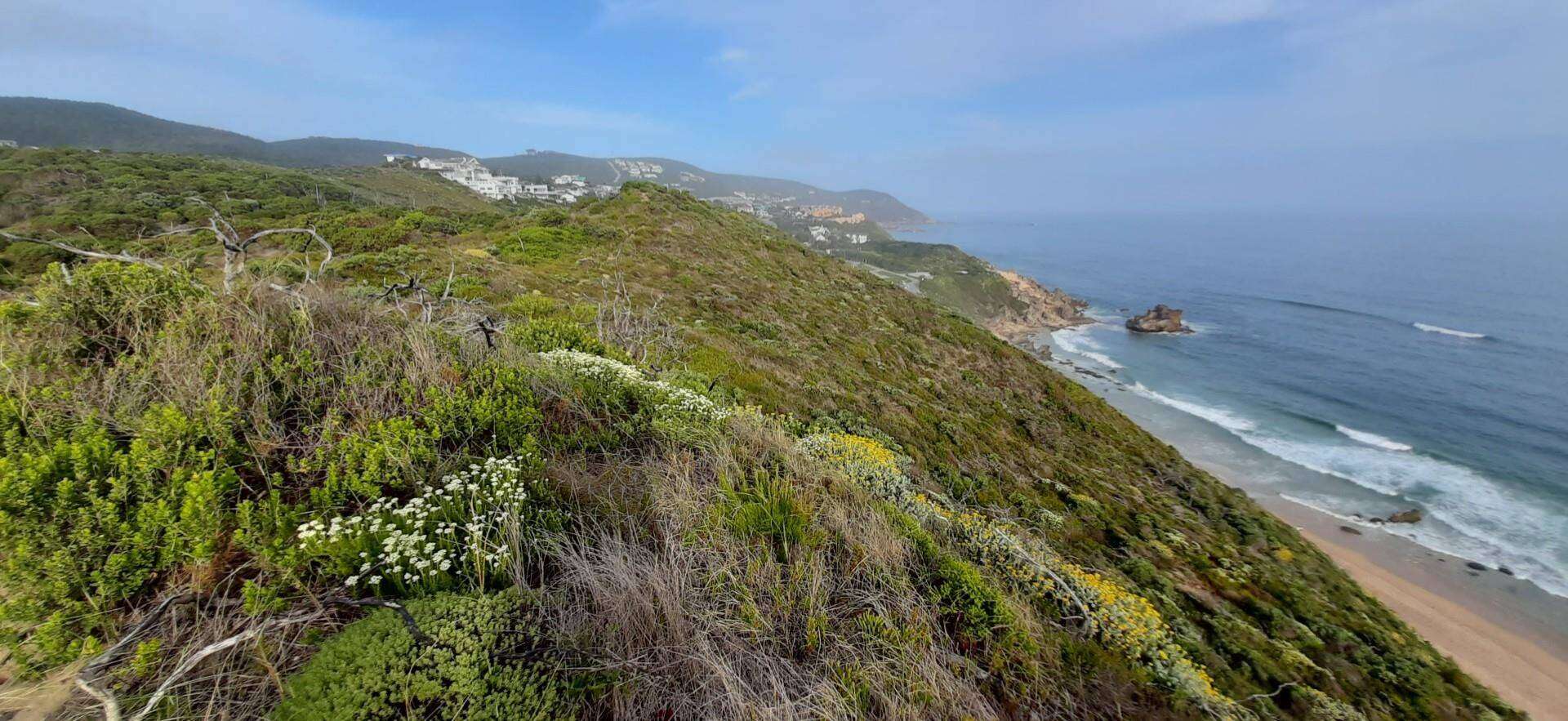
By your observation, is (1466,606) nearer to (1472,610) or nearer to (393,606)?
(1472,610)

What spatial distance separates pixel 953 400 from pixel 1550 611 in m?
23.2

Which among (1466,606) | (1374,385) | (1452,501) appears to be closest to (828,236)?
(1374,385)

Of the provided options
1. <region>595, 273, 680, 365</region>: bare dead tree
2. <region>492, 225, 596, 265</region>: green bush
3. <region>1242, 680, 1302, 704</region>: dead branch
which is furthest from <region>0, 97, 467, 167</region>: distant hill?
<region>1242, 680, 1302, 704</region>: dead branch

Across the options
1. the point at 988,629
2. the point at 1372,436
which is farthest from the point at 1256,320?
the point at 988,629

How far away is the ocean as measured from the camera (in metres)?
25.0

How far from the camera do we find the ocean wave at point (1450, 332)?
51312 mm

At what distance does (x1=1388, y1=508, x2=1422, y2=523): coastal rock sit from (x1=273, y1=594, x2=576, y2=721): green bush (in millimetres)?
34924

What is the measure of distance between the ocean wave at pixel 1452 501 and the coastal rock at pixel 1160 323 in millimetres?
24993

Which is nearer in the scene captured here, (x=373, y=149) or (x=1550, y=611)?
(x=1550, y=611)

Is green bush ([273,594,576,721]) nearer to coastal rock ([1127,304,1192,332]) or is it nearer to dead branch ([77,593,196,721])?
dead branch ([77,593,196,721])

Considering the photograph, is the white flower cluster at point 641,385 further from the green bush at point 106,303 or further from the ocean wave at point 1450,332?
the ocean wave at point 1450,332

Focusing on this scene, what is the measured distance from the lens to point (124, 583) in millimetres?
2299

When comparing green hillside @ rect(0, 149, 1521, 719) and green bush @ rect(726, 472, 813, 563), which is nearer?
green hillside @ rect(0, 149, 1521, 719)

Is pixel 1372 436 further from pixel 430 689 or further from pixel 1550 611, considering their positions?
pixel 430 689
